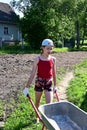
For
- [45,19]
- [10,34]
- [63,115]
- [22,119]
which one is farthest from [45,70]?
[10,34]

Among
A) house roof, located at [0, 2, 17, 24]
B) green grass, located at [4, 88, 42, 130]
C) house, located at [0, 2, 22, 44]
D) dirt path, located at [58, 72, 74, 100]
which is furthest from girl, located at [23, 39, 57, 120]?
house roof, located at [0, 2, 17, 24]

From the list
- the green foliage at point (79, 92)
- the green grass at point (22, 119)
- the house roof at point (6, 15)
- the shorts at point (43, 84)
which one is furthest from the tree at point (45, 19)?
the shorts at point (43, 84)

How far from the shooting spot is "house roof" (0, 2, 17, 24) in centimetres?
4742

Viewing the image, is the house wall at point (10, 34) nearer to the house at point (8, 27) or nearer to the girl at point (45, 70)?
the house at point (8, 27)

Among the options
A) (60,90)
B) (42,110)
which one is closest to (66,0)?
(60,90)

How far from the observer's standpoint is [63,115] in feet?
21.5

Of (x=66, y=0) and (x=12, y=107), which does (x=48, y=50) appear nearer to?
(x=12, y=107)

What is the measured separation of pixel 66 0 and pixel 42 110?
3518 centimetres

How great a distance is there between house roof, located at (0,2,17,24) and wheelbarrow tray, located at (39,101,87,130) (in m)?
40.9

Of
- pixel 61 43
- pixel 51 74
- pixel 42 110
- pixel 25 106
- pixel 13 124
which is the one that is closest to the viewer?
pixel 42 110

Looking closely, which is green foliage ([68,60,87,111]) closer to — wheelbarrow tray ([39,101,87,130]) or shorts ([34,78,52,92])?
shorts ([34,78,52,92])

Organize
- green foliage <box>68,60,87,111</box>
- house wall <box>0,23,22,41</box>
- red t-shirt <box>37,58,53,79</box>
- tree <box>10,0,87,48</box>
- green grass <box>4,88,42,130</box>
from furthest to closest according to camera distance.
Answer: house wall <box>0,23,22,41</box>
tree <box>10,0,87,48</box>
green foliage <box>68,60,87,111</box>
green grass <box>4,88,42,130</box>
red t-shirt <box>37,58,53,79</box>

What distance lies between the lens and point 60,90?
1164 centimetres

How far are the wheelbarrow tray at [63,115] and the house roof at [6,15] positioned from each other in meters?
40.9
